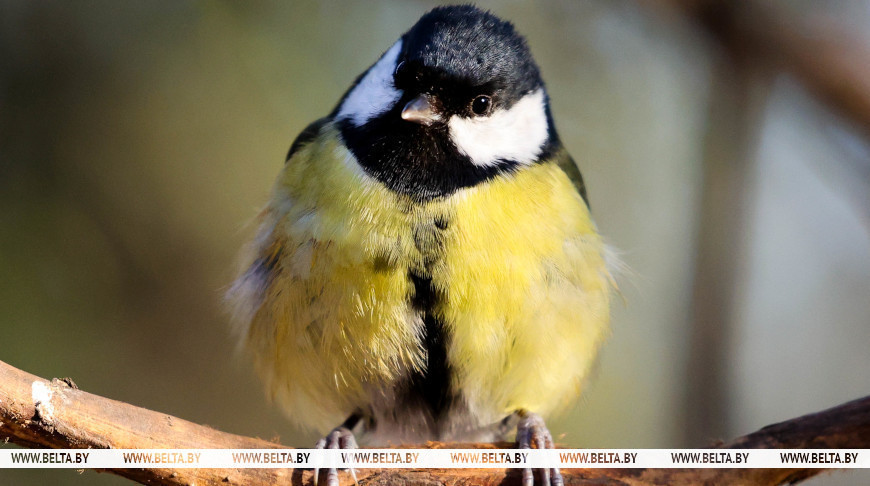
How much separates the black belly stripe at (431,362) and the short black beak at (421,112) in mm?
222

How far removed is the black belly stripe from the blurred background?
33 centimetres

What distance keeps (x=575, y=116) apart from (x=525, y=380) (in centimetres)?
67

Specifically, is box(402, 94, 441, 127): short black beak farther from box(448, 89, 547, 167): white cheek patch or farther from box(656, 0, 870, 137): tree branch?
box(656, 0, 870, 137): tree branch

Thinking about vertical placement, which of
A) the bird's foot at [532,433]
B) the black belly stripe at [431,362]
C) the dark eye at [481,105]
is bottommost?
the bird's foot at [532,433]

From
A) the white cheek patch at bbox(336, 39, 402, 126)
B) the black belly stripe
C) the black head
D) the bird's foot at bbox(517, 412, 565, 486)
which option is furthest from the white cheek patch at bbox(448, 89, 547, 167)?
the bird's foot at bbox(517, 412, 565, 486)

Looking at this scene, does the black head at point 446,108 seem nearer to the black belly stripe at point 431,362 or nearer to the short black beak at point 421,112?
the short black beak at point 421,112

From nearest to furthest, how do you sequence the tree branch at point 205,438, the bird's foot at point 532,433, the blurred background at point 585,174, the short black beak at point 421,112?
1. the tree branch at point 205,438
2. the short black beak at point 421,112
3. the bird's foot at point 532,433
4. the blurred background at point 585,174

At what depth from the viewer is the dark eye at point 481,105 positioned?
97cm

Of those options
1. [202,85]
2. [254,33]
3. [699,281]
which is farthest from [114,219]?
[699,281]

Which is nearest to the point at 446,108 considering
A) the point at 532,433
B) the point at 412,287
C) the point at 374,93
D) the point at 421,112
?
the point at 421,112

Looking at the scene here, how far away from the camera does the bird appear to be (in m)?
0.95

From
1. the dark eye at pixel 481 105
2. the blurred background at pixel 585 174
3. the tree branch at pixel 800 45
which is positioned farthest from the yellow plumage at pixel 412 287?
the tree branch at pixel 800 45

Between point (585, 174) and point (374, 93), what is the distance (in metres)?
0.61

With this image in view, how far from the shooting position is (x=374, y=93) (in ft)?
3.43
